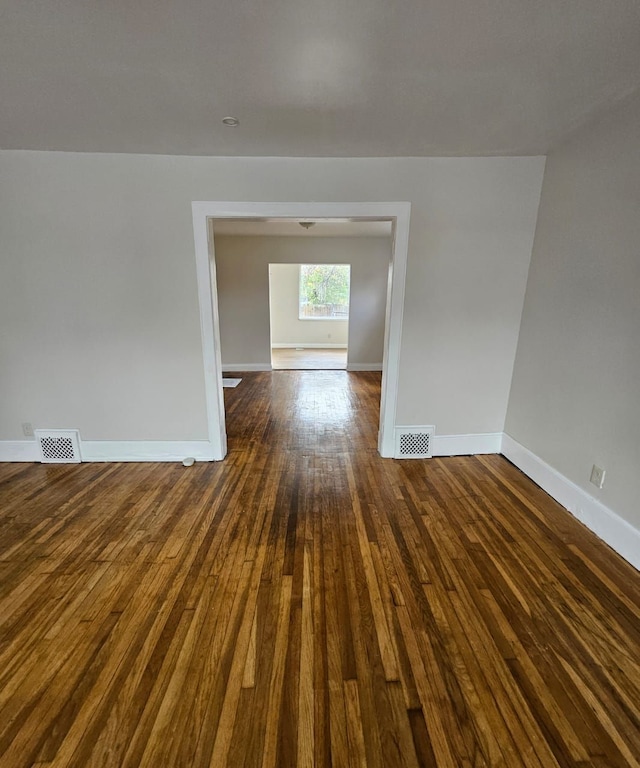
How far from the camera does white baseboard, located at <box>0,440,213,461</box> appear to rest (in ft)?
9.20

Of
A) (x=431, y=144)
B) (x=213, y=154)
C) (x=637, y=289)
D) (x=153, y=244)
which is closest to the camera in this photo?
(x=637, y=289)

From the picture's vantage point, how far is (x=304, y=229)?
5.83m

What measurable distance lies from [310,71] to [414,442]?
2.57 metres

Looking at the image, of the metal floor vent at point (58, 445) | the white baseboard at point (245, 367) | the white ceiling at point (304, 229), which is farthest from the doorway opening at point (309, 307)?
the metal floor vent at point (58, 445)

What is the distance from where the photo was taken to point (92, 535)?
2.00 meters

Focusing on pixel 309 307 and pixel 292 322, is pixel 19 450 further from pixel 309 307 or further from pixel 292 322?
pixel 309 307

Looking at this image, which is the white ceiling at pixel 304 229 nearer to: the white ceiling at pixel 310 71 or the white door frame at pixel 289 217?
the white door frame at pixel 289 217

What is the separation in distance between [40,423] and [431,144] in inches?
144

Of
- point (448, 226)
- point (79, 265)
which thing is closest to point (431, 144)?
point (448, 226)

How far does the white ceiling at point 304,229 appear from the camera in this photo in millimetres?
5246

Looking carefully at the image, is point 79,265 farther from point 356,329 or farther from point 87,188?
point 356,329

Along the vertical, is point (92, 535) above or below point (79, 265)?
below

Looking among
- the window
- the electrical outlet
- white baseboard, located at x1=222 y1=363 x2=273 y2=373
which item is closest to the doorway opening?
the window

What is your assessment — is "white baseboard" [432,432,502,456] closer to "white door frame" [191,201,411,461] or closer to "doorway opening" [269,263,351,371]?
"white door frame" [191,201,411,461]
